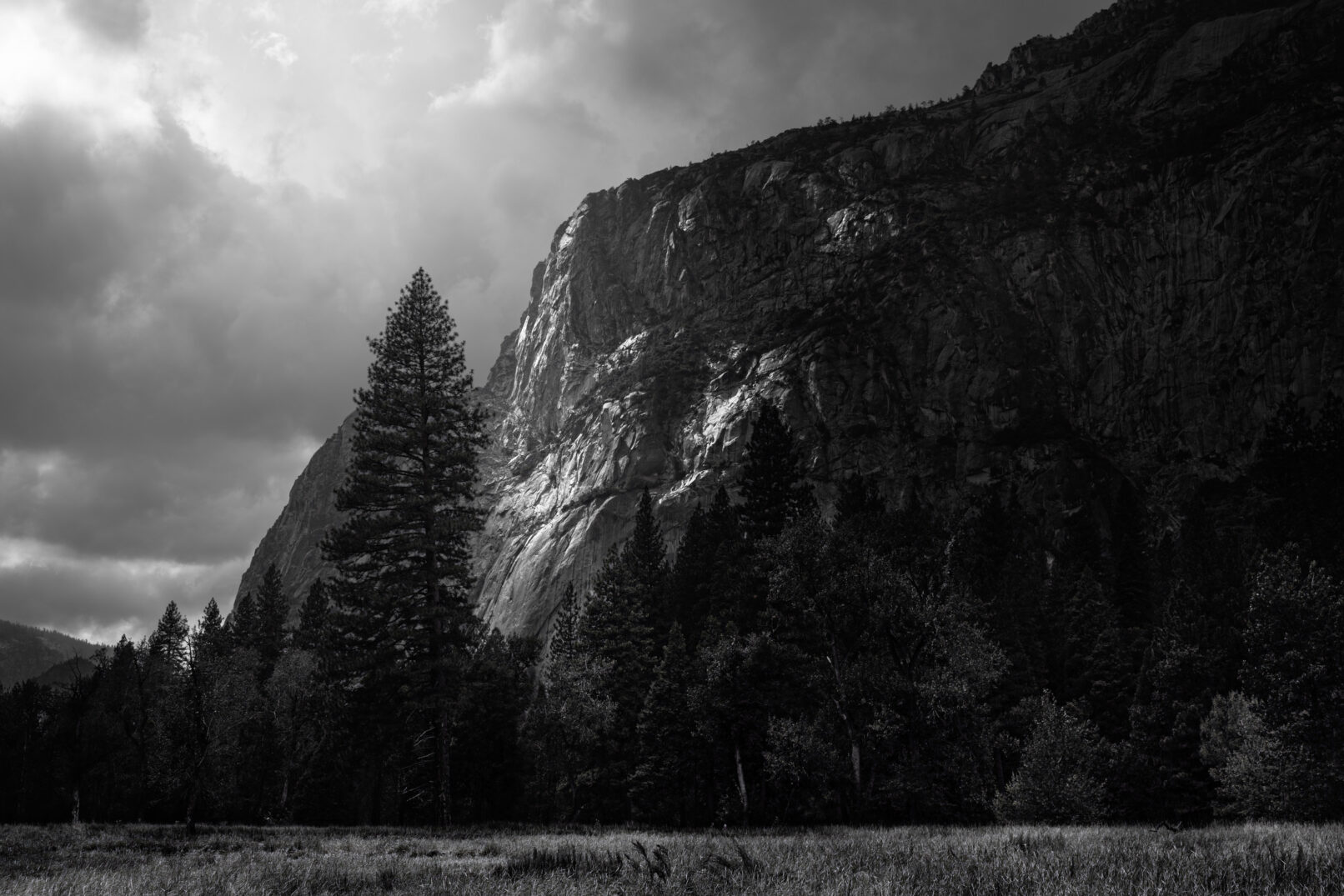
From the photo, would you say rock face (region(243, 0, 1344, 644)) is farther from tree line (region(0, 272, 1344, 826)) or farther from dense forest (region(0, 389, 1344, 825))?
tree line (region(0, 272, 1344, 826))

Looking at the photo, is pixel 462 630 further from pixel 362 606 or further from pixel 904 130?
pixel 904 130

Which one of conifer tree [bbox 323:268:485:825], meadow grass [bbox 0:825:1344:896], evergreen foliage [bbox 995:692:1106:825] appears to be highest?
conifer tree [bbox 323:268:485:825]

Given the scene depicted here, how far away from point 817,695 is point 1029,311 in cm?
13297

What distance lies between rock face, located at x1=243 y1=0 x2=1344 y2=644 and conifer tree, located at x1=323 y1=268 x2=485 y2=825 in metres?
109

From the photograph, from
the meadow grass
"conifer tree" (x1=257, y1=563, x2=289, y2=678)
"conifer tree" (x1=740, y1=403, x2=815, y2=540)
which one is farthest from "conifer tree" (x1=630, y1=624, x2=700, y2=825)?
"conifer tree" (x1=257, y1=563, x2=289, y2=678)

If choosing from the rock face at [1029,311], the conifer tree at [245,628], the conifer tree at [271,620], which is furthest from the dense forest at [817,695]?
the rock face at [1029,311]

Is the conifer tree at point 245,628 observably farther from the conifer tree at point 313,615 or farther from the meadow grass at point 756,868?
the meadow grass at point 756,868

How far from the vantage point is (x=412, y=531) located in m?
31.8

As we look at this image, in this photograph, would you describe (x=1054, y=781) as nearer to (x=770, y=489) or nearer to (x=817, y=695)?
(x=817, y=695)

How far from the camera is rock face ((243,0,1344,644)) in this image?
132750 millimetres

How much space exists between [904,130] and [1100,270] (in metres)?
62.3

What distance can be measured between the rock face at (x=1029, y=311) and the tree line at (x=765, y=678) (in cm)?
6428

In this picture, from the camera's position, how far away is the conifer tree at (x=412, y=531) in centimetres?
2948

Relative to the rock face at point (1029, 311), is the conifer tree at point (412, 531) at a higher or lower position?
lower
